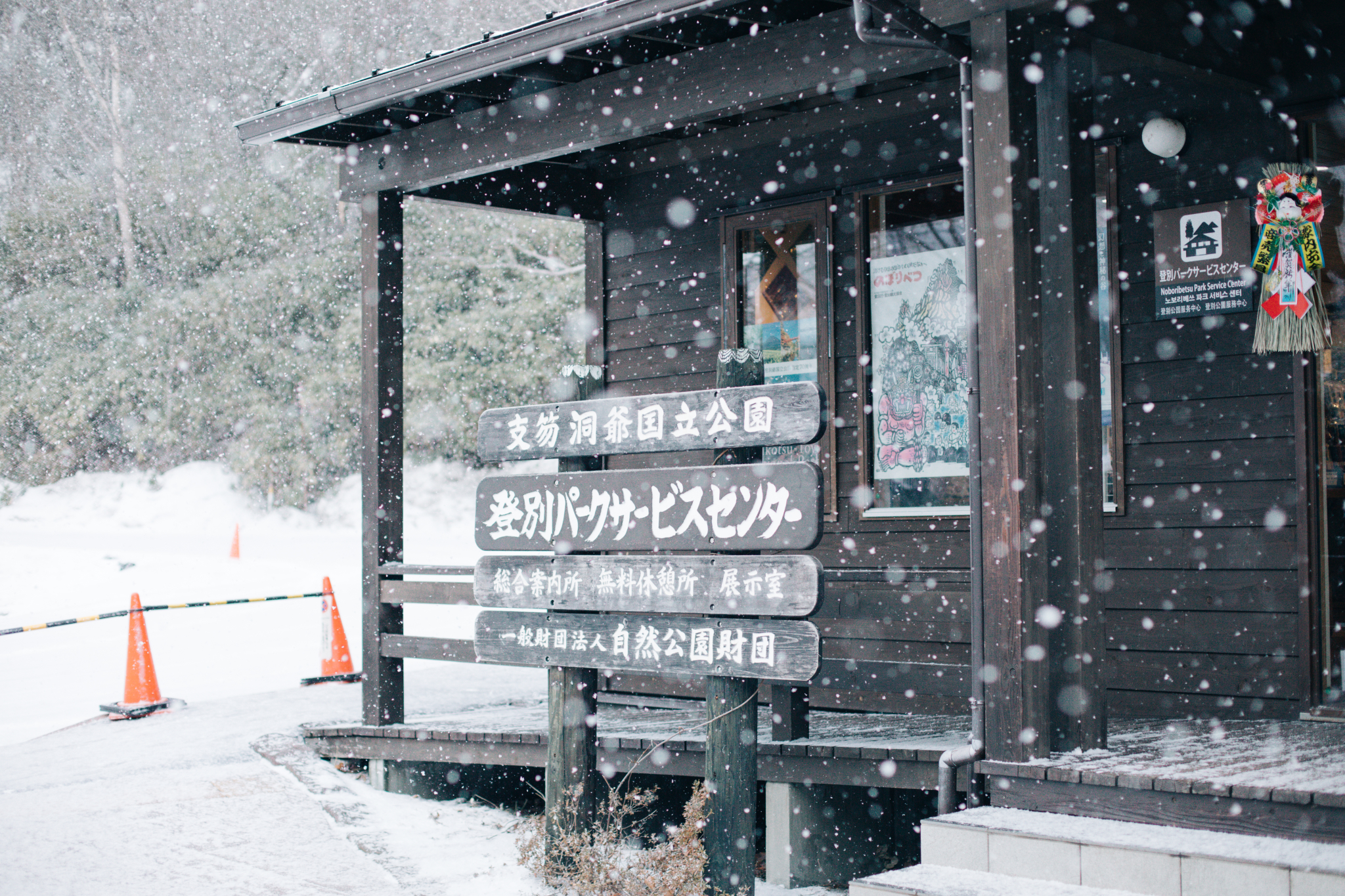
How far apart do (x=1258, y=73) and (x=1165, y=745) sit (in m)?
2.97

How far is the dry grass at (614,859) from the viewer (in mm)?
4859

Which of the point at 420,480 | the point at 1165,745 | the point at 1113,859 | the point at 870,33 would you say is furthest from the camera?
the point at 420,480

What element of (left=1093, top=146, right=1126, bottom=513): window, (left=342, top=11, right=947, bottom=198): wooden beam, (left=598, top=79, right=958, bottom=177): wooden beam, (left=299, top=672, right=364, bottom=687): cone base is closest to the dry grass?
(left=1093, top=146, right=1126, bottom=513): window

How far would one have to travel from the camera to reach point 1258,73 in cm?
566

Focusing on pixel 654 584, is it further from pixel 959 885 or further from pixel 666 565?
pixel 959 885

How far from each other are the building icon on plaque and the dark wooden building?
0.33 feet

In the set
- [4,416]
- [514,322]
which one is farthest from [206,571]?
[4,416]

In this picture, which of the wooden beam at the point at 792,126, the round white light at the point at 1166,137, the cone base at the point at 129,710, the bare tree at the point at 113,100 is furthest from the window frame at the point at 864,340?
the bare tree at the point at 113,100

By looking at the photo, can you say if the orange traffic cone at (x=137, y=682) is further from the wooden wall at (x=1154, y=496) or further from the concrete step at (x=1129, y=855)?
the concrete step at (x=1129, y=855)

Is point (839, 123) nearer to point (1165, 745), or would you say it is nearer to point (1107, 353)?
point (1107, 353)

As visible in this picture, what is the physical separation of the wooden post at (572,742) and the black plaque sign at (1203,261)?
2854 millimetres

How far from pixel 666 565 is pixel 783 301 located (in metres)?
3.12

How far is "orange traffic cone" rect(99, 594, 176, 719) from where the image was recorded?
9586 mm

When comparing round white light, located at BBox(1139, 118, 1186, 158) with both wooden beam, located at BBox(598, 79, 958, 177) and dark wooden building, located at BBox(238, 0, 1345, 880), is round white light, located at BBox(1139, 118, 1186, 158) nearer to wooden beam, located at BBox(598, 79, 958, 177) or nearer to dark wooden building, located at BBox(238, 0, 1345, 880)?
dark wooden building, located at BBox(238, 0, 1345, 880)
